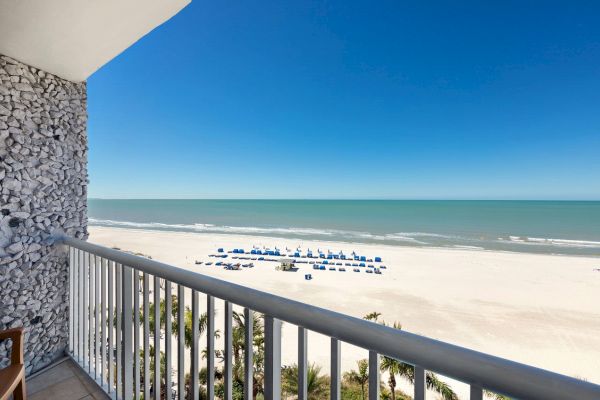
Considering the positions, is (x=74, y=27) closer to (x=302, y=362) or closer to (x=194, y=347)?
(x=194, y=347)

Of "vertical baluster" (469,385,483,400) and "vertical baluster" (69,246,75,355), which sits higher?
"vertical baluster" (469,385,483,400)

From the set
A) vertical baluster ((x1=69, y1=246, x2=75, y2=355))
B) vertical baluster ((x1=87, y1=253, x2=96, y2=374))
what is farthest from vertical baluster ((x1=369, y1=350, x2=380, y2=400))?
vertical baluster ((x1=69, y1=246, x2=75, y2=355))

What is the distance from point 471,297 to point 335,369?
30.1 feet

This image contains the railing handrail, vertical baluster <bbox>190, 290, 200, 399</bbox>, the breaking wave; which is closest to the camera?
the railing handrail

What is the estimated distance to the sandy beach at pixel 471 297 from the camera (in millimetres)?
5312

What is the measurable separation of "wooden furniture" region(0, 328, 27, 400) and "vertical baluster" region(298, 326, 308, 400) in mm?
1191

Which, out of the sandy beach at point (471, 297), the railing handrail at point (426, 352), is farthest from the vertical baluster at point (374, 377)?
the sandy beach at point (471, 297)

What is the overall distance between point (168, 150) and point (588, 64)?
103 feet

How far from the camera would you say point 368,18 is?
9.36m

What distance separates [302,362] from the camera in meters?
0.82

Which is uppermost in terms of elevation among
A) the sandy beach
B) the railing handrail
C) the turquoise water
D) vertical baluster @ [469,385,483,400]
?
the railing handrail

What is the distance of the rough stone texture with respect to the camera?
2035 millimetres

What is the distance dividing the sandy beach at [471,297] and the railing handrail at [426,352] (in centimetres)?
361

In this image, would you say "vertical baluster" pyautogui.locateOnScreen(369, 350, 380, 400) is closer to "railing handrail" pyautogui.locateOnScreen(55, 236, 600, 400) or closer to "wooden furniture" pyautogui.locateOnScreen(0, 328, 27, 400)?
"railing handrail" pyautogui.locateOnScreen(55, 236, 600, 400)
